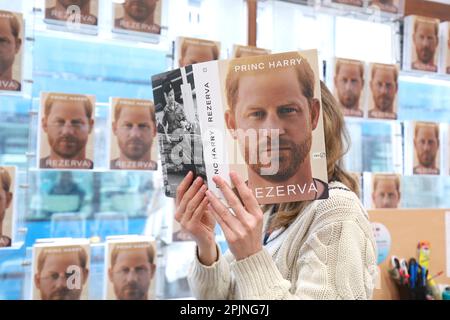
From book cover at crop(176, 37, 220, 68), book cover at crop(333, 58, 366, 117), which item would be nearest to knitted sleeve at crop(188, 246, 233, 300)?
book cover at crop(176, 37, 220, 68)

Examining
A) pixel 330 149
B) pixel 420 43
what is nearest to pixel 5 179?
pixel 330 149

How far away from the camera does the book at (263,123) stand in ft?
2.55

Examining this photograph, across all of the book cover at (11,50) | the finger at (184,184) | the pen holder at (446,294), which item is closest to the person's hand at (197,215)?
the finger at (184,184)

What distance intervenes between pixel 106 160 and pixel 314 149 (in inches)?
43.4

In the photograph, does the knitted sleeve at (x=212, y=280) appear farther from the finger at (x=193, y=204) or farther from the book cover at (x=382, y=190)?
the book cover at (x=382, y=190)

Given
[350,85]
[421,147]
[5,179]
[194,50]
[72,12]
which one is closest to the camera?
[5,179]

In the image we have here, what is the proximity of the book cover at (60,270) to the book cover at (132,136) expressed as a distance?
326 millimetres

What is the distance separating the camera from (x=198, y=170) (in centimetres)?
82

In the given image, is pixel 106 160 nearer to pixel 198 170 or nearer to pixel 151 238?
pixel 151 238

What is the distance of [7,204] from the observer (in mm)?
1552

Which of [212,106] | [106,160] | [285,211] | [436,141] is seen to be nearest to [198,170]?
[212,106]

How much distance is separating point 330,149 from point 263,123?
0.60 ft

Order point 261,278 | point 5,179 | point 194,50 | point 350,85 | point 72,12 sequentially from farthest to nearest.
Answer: point 350,85 → point 194,50 → point 72,12 → point 5,179 → point 261,278

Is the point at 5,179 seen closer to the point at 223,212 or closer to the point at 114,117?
the point at 114,117
